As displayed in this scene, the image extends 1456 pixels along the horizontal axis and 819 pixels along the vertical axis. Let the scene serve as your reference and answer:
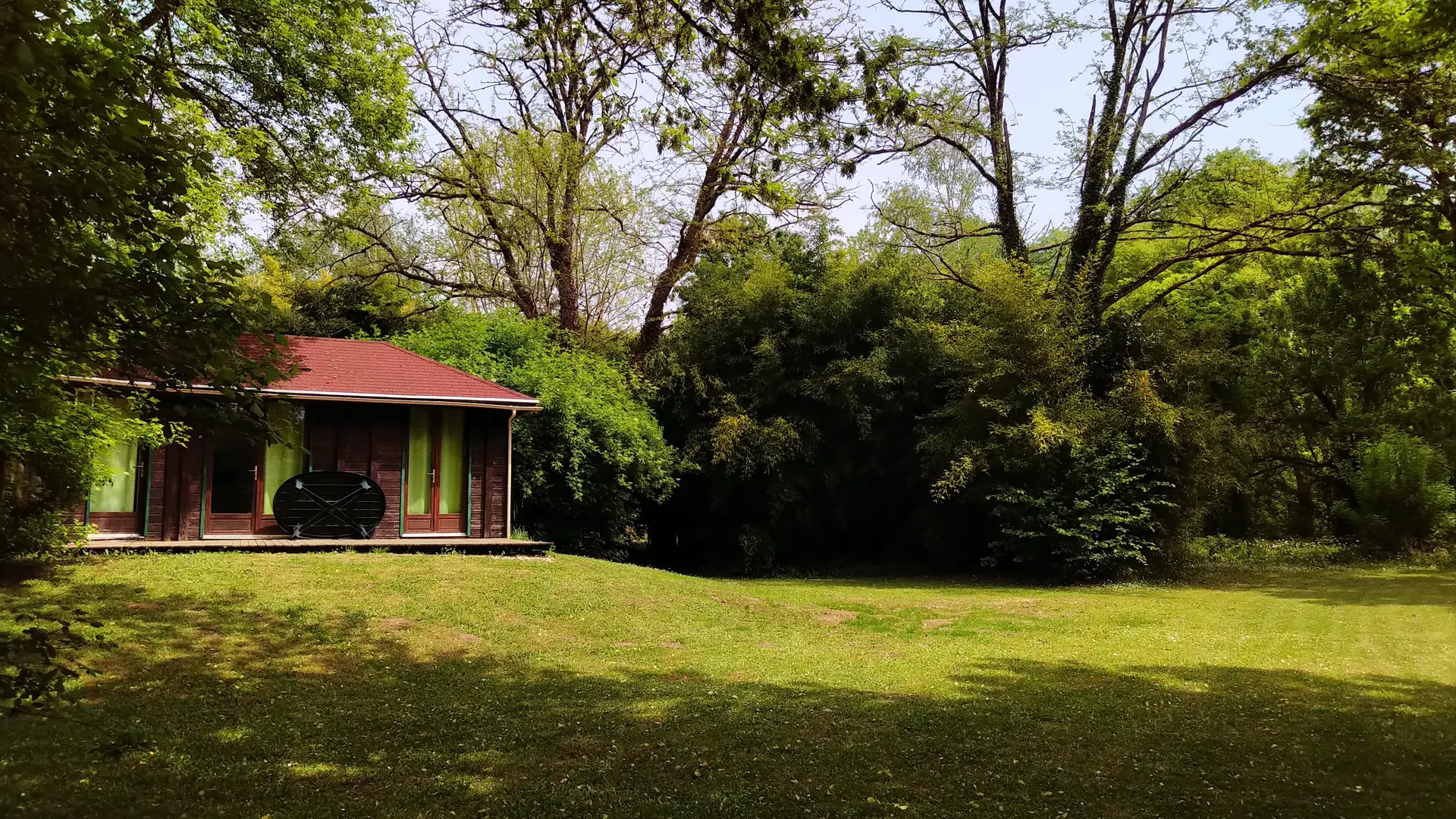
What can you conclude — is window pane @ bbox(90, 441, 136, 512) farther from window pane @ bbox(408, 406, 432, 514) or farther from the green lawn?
window pane @ bbox(408, 406, 432, 514)

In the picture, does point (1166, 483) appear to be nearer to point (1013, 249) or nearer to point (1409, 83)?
point (1013, 249)

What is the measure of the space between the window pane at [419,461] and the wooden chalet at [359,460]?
2cm

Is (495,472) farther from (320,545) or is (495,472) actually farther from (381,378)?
(320,545)

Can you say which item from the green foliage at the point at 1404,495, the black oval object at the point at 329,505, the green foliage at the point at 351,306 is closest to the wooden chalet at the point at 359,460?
the black oval object at the point at 329,505

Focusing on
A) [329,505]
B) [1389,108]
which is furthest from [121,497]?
[1389,108]

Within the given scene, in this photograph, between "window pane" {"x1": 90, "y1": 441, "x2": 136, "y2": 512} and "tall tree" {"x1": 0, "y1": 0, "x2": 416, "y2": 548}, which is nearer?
"tall tree" {"x1": 0, "y1": 0, "x2": 416, "y2": 548}

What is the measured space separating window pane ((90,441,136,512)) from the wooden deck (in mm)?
582

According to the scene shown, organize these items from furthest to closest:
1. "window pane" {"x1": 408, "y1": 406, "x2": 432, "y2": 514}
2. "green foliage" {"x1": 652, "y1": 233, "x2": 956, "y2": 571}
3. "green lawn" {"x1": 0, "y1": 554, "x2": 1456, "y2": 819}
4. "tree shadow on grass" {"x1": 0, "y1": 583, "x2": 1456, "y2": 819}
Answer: "green foliage" {"x1": 652, "y1": 233, "x2": 956, "y2": 571}
"window pane" {"x1": 408, "y1": 406, "x2": 432, "y2": 514}
"green lawn" {"x1": 0, "y1": 554, "x2": 1456, "y2": 819}
"tree shadow on grass" {"x1": 0, "y1": 583, "x2": 1456, "y2": 819}

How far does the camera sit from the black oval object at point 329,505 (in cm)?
1261

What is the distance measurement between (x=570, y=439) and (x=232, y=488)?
5.90m

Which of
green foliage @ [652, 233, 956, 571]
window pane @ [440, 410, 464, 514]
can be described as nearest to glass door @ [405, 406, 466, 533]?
window pane @ [440, 410, 464, 514]

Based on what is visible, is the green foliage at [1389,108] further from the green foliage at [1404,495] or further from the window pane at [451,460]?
the window pane at [451,460]

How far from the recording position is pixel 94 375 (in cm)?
326

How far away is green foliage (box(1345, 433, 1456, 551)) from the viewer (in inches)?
735
